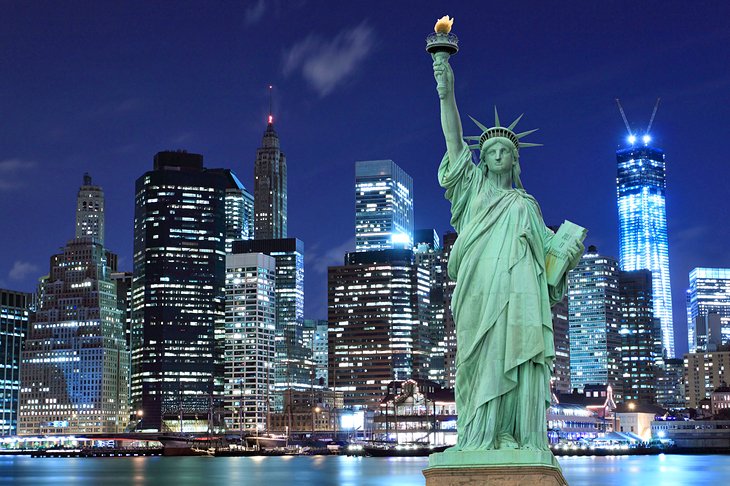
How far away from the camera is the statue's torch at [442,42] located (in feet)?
56.9

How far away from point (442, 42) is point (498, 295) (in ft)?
12.9

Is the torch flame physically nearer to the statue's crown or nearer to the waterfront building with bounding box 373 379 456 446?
the statue's crown

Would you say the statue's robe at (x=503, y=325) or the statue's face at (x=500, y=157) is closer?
the statue's robe at (x=503, y=325)

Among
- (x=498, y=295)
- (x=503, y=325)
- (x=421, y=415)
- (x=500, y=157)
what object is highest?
(x=500, y=157)

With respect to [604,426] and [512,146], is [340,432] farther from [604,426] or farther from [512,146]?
[512,146]

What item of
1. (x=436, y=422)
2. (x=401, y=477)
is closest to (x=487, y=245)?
(x=401, y=477)

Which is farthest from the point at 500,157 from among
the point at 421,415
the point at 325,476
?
the point at 421,415

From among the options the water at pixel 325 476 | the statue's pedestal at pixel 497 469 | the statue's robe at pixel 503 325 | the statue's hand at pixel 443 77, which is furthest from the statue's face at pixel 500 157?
the water at pixel 325 476

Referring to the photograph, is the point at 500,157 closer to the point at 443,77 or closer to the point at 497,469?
the point at 443,77

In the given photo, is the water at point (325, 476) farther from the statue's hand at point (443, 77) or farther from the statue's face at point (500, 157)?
the statue's hand at point (443, 77)

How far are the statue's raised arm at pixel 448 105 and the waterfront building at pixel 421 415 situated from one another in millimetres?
135461

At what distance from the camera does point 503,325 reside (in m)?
16.4

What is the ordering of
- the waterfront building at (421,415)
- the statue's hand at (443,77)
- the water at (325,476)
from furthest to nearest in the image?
the waterfront building at (421,415) < the water at (325,476) < the statue's hand at (443,77)

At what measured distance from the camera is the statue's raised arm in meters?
17.2
